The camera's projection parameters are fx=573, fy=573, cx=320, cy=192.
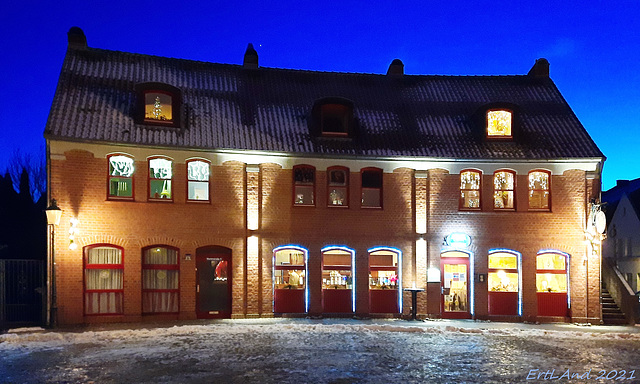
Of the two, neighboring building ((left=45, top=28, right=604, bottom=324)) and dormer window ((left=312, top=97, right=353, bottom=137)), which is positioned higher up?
dormer window ((left=312, top=97, right=353, bottom=137))

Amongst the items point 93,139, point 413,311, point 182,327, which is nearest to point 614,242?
point 413,311

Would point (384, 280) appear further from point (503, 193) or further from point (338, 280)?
point (503, 193)

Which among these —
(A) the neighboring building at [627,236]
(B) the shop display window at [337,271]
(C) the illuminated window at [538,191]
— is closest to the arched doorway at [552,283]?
(C) the illuminated window at [538,191]

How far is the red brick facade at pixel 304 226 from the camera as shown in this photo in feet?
65.5

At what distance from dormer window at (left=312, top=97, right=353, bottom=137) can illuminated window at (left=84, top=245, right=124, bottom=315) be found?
29.5 ft

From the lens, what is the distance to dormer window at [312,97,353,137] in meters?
23.0

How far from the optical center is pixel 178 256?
21.0 meters

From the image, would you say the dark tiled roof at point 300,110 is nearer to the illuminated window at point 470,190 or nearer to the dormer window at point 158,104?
the dormer window at point 158,104

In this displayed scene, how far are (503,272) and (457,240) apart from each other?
235 cm

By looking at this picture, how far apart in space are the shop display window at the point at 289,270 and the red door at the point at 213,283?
1874 millimetres

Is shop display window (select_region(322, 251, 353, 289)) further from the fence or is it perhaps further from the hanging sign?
the fence

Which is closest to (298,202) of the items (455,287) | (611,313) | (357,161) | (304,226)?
(304,226)

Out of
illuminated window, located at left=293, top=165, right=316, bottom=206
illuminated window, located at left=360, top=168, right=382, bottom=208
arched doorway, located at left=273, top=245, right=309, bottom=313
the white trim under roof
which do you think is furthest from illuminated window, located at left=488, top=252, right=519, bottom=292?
illuminated window, located at left=293, top=165, right=316, bottom=206

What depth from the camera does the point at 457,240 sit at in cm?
2264
